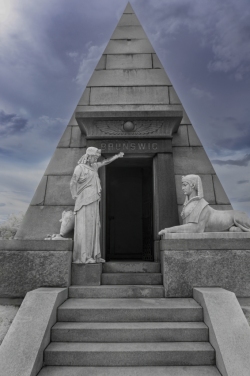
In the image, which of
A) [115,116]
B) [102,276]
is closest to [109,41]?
[115,116]

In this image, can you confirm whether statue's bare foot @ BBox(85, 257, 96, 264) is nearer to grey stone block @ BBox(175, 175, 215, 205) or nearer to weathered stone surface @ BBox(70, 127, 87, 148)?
grey stone block @ BBox(175, 175, 215, 205)

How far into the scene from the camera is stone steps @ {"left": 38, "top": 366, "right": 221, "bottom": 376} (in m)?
3.73

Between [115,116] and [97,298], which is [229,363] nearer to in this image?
[97,298]

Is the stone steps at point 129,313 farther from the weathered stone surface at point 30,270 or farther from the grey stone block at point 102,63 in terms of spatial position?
the grey stone block at point 102,63

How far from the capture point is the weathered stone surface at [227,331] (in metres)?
3.63

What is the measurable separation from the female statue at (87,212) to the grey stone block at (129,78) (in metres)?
3.21

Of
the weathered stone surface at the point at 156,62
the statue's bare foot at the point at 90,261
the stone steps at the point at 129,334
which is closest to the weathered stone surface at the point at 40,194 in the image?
the statue's bare foot at the point at 90,261

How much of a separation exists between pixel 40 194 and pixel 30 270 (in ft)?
→ 8.08

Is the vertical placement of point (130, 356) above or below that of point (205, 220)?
below

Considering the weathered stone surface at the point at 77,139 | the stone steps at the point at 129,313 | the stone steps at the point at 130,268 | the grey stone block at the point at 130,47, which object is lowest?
the stone steps at the point at 129,313

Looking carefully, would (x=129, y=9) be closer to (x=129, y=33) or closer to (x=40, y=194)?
(x=129, y=33)

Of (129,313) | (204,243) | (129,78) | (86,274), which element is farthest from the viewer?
(129,78)

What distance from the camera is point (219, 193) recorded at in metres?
7.63

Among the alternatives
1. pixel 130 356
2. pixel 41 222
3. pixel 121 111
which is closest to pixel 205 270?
pixel 130 356
